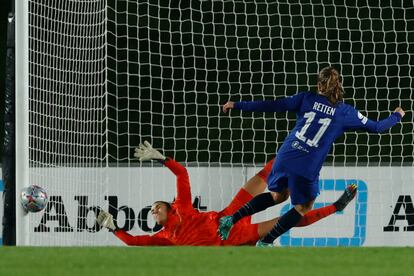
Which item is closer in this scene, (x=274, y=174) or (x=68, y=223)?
(x=274, y=174)

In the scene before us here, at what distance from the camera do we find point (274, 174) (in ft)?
32.8

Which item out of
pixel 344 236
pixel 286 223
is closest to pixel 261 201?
pixel 286 223

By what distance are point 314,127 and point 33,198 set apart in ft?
6.87

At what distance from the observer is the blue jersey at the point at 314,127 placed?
9773 mm

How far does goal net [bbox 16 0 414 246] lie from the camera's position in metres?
11.0

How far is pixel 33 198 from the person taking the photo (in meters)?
9.56

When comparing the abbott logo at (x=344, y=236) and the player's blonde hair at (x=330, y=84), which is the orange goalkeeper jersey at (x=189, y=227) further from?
the abbott logo at (x=344, y=236)

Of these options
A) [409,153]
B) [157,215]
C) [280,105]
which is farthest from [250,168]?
[409,153]

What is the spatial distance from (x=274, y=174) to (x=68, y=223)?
2737 millimetres

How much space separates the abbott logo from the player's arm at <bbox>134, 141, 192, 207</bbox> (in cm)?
207

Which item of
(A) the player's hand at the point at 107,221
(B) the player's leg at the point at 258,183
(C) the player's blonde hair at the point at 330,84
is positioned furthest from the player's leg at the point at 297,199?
(A) the player's hand at the point at 107,221
